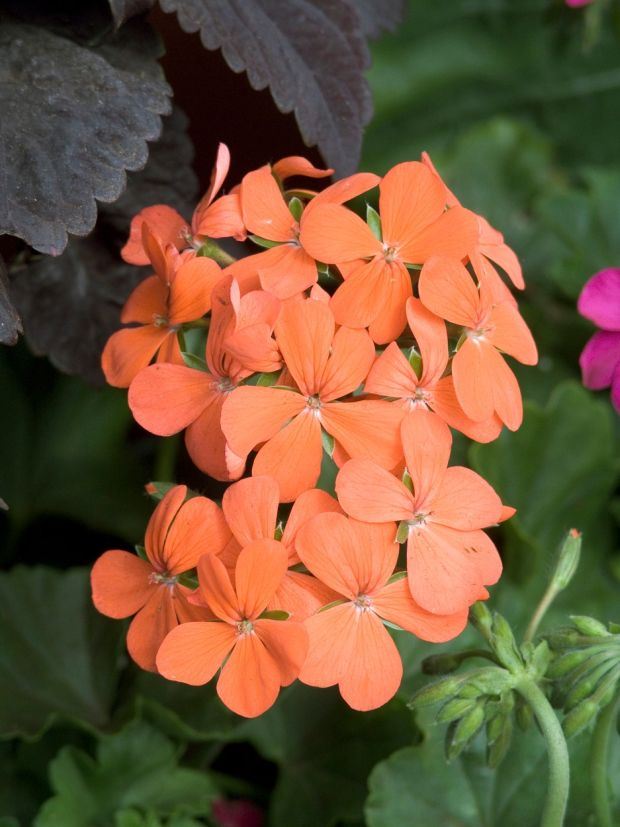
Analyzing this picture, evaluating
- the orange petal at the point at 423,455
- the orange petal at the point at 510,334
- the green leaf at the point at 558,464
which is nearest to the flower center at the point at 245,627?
the orange petal at the point at 423,455

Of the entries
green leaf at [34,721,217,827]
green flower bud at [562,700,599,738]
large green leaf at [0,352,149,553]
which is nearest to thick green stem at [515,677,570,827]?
green flower bud at [562,700,599,738]

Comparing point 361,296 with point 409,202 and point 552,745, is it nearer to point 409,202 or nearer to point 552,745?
point 409,202

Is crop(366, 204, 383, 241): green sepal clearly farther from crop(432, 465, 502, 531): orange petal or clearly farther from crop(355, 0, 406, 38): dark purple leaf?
crop(355, 0, 406, 38): dark purple leaf

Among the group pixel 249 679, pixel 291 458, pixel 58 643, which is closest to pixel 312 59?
pixel 291 458

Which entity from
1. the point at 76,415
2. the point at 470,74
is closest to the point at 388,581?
the point at 76,415

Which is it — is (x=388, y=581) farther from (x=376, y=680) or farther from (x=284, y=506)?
(x=284, y=506)

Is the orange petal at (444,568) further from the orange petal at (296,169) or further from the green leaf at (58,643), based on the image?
the green leaf at (58,643)
